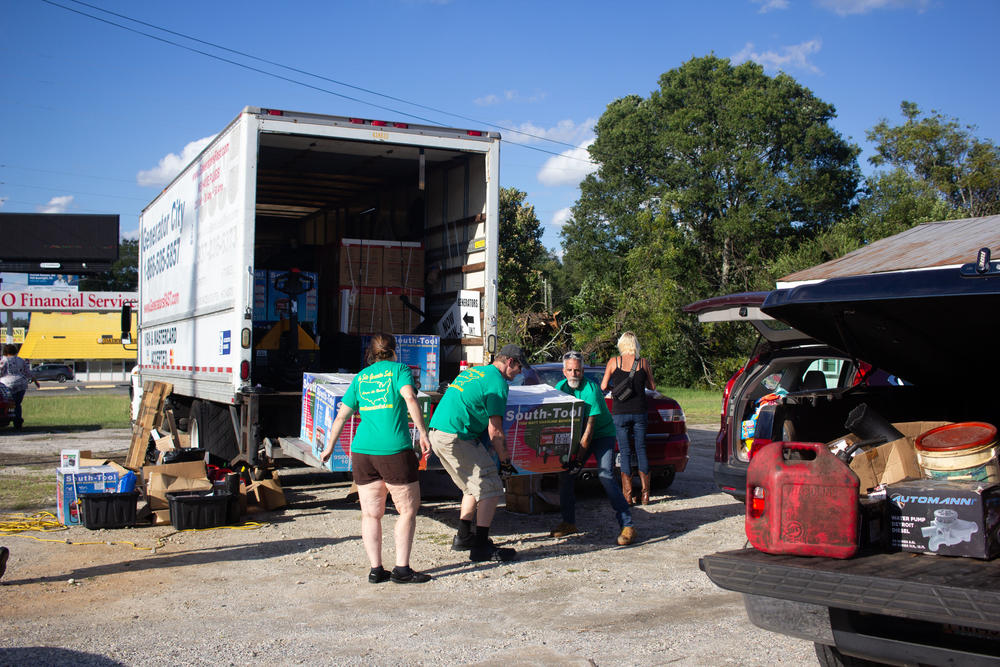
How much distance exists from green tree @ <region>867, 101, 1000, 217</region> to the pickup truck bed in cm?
3808

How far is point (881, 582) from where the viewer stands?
10.3 ft

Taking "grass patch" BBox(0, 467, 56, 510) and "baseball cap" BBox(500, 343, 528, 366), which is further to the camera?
"grass patch" BBox(0, 467, 56, 510)

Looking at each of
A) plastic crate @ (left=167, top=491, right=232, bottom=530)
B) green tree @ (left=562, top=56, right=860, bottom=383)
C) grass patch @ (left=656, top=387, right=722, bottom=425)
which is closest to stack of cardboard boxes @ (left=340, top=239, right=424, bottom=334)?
plastic crate @ (left=167, top=491, right=232, bottom=530)

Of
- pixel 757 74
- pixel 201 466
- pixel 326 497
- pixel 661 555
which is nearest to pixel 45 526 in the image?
pixel 201 466

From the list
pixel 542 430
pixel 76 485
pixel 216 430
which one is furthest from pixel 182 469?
pixel 542 430

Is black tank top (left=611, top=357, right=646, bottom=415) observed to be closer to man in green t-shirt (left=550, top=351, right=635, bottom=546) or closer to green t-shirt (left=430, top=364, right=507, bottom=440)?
man in green t-shirt (left=550, top=351, right=635, bottom=546)

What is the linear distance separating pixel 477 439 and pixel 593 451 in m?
1.20

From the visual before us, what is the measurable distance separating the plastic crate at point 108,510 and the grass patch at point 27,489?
1786mm

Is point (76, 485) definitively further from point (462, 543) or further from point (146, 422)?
point (462, 543)

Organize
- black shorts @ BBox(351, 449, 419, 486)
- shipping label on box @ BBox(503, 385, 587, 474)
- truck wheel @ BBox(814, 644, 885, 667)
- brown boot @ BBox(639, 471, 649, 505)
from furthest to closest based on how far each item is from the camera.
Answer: brown boot @ BBox(639, 471, 649, 505) → shipping label on box @ BBox(503, 385, 587, 474) → black shorts @ BBox(351, 449, 419, 486) → truck wheel @ BBox(814, 644, 885, 667)

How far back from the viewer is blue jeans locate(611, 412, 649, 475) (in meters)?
8.76

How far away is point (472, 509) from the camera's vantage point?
6906 millimetres

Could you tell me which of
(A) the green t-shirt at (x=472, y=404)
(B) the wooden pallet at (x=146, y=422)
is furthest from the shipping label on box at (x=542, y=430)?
(B) the wooden pallet at (x=146, y=422)

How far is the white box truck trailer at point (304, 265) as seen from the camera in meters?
8.58
